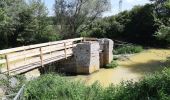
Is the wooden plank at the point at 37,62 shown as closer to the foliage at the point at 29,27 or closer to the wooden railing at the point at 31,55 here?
the wooden railing at the point at 31,55

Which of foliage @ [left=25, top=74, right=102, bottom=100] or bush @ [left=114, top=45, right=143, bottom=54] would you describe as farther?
bush @ [left=114, top=45, right=143, bottom=54]

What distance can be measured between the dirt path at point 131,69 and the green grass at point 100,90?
20.6 feet

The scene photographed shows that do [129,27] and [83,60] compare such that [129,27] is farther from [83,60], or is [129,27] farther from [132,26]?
[83,60]

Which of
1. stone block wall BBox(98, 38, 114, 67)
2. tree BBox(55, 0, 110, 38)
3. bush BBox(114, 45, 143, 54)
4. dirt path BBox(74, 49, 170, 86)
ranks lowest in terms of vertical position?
dirt path BBox(74, 49, 170, 86)

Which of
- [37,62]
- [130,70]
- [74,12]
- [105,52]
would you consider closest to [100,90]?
[37,62]

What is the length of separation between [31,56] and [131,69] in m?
7.65

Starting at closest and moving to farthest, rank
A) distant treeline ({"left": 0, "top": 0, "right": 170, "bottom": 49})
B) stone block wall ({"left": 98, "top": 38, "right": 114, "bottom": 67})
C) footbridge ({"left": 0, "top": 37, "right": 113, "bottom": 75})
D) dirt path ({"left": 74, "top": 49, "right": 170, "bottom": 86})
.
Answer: footbridge ({"left": 0, "top": 37, "right": 113, "bottom": 75}) < dirt path ({"left": 74, "top": 49, "right": 170, "bottom": 86}) < stone block wall ({"left": 98, "top": 38, "right": 114, "bottom": 67}) < distant treeline ({"left": 0, "top": 0, "right": 170, "bottom": 49})

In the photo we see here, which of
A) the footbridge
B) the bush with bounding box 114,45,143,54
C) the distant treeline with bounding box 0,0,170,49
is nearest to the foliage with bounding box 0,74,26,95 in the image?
the footbridge

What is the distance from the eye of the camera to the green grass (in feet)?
34.6

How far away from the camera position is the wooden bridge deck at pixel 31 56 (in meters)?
14.7

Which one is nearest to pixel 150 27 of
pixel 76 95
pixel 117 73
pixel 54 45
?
pixel 117 73

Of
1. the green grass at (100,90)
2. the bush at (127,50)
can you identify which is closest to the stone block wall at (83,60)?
the bush at (127,50)

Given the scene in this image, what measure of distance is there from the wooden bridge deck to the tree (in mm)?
13681

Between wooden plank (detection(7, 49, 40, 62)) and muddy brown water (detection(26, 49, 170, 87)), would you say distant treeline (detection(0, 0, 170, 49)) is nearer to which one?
muddy brown water (detection(26, 49, 170, 87))
